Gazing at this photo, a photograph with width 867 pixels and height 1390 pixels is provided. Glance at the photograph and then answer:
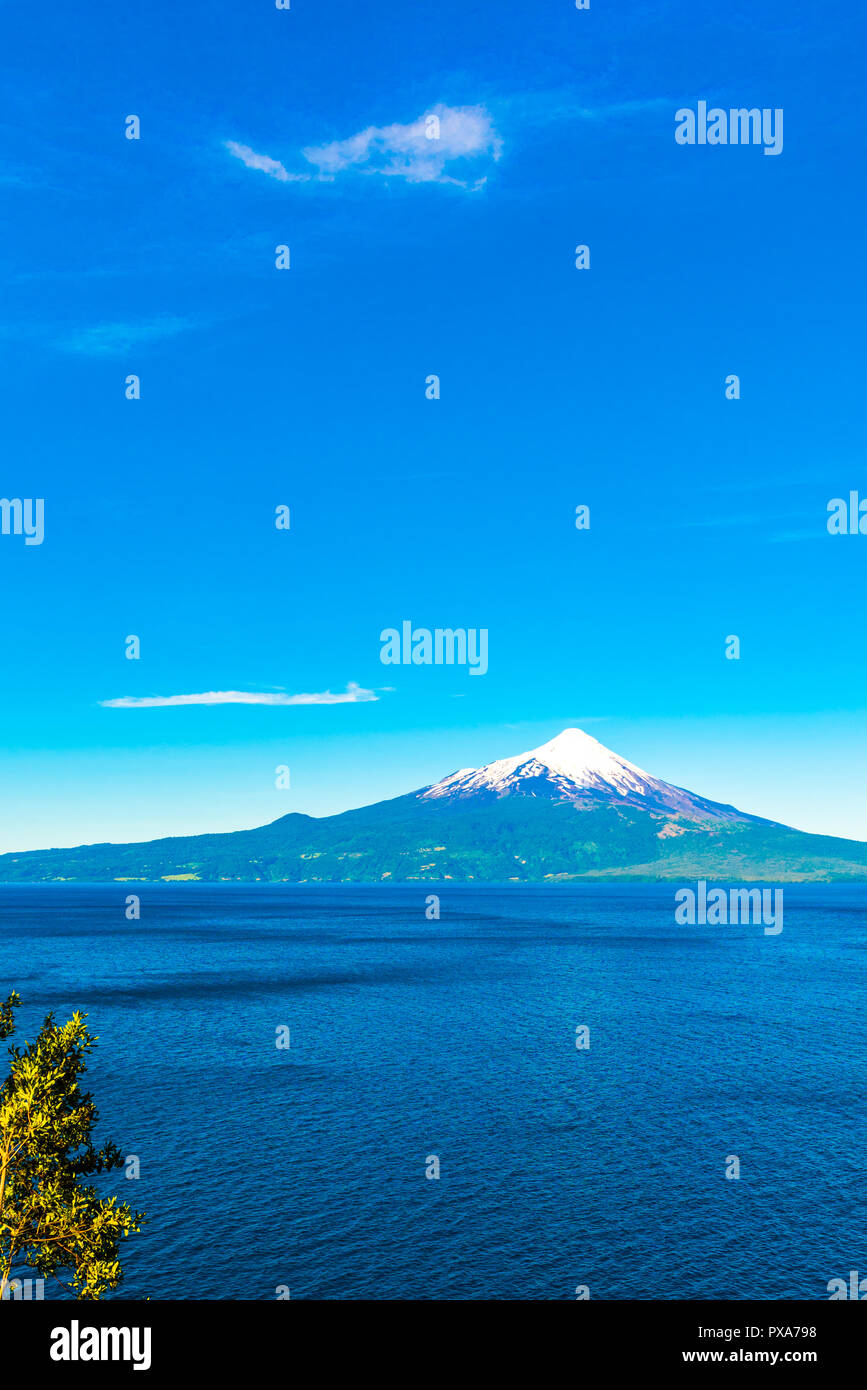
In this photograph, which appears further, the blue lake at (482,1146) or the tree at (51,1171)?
the blue lake at (482,1146)

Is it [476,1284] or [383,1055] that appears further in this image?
[383,1055]

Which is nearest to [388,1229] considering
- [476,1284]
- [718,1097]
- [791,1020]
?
[476,1284]

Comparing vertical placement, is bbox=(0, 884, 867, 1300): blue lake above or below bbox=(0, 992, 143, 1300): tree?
below

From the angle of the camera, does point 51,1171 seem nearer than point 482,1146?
Yes

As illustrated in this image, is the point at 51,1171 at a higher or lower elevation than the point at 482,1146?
higher

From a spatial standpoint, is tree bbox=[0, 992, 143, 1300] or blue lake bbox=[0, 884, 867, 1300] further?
blue lake bbox=[0, 884, 867, 1300]

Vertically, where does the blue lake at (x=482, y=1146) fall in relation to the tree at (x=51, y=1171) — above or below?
below
